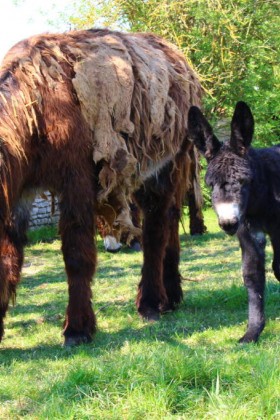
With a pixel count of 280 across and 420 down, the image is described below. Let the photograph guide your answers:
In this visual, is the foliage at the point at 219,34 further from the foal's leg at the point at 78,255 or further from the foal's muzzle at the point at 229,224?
the foal's muzzle at the point at 229,224

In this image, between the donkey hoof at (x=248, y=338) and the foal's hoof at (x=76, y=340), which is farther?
the foal's hoof at (x=76, y=340)

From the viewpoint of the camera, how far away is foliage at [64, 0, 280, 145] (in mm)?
15969

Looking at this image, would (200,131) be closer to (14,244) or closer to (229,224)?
(229,224)

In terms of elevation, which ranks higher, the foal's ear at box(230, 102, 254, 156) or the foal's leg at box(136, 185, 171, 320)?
the foal's ear at box(230, 102, 254, 156)

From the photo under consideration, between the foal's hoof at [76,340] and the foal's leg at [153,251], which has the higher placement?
the foal's leg at [153,251]

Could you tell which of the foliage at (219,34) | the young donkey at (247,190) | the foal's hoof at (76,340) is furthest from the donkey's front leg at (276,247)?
the foliage at (219,34)

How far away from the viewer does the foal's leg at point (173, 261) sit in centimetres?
607

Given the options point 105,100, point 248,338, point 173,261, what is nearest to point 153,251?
point 173,261

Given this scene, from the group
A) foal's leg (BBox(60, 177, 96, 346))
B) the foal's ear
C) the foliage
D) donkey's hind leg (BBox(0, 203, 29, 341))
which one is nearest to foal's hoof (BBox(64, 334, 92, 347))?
foal's leg (BBox(60, 177, 96, 346))

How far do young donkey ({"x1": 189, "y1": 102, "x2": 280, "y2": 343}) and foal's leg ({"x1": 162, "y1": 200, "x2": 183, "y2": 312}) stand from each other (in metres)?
1.51

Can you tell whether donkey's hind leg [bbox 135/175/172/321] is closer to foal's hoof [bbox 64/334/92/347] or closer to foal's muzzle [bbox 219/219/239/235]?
foal's hoof [bbox 64/334/92/347]

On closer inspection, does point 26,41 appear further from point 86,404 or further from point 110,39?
point 86,404

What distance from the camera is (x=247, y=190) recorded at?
13.6 ft

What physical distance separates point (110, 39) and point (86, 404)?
3.40m
